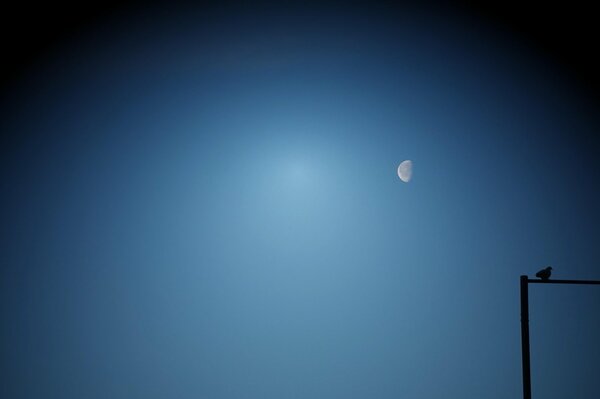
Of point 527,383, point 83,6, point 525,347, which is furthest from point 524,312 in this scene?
point 83,6

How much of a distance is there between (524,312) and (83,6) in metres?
21.2

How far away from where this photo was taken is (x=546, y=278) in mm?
7141

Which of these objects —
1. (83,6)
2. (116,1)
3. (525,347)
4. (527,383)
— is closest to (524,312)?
(525,347)

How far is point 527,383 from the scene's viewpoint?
721 centimetres

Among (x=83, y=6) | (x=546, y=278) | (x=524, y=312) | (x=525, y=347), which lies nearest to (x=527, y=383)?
(x=525, y=347)

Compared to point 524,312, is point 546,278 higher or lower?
higher

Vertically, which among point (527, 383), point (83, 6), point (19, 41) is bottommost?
point (527, 383)

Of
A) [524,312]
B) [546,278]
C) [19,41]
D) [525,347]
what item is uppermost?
[19,41]

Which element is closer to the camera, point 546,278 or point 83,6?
point 546,278

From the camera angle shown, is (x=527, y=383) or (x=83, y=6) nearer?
(x=527, y=383)

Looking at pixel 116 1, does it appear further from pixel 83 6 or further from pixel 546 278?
pixel 546 278

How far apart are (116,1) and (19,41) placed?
4736 millimetres

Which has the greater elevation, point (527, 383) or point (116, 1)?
point (116, 1)

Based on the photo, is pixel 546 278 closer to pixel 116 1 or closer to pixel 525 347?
pixel 525 347
